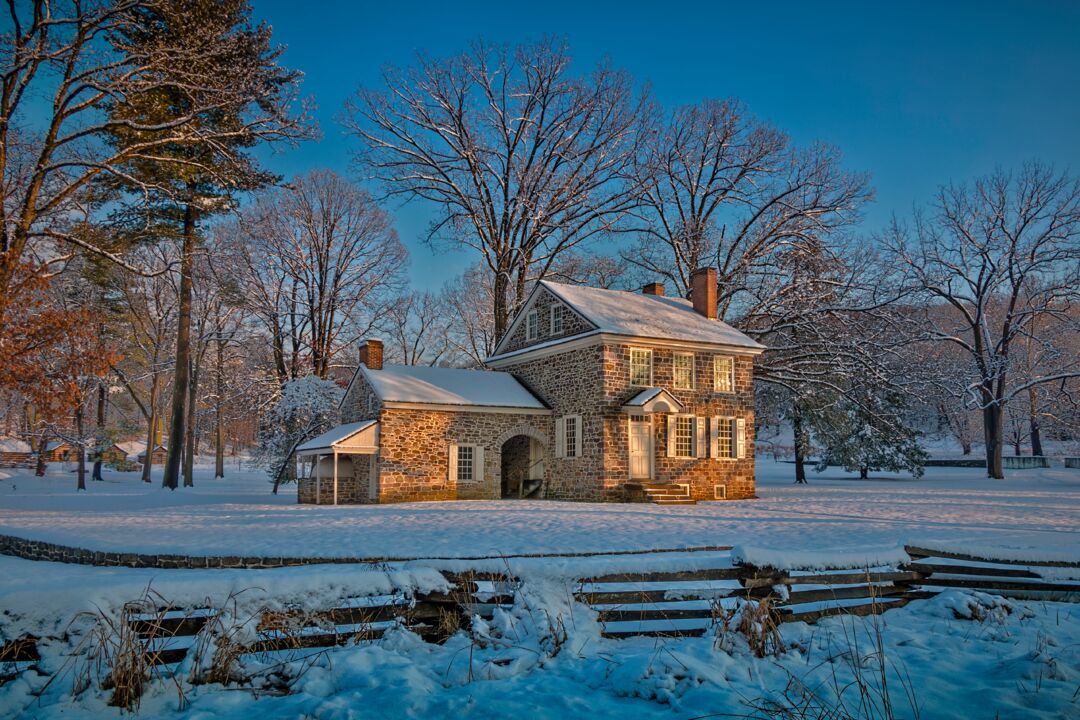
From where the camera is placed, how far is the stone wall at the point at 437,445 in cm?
2309

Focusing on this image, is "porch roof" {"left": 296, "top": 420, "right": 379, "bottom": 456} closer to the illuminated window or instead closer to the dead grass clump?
the illuminated window

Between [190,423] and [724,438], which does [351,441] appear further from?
[190,423]

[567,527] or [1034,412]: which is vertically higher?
[1034,412]

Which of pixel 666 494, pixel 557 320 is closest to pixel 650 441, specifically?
pixel 666 494

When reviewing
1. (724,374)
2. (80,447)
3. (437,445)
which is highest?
(724,374)

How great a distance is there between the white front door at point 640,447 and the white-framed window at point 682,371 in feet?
6.17

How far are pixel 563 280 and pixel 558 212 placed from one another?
4.79m

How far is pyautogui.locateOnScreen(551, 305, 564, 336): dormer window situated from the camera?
25.6m

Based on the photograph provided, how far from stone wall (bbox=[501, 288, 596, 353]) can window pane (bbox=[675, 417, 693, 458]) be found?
447cm

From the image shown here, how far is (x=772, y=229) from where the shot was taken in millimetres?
31047

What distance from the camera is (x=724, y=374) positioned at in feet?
85.3

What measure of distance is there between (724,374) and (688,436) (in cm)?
Result: 272

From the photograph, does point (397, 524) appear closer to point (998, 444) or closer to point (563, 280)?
point (563, 280)

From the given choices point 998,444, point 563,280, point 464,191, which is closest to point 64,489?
point 464,191
